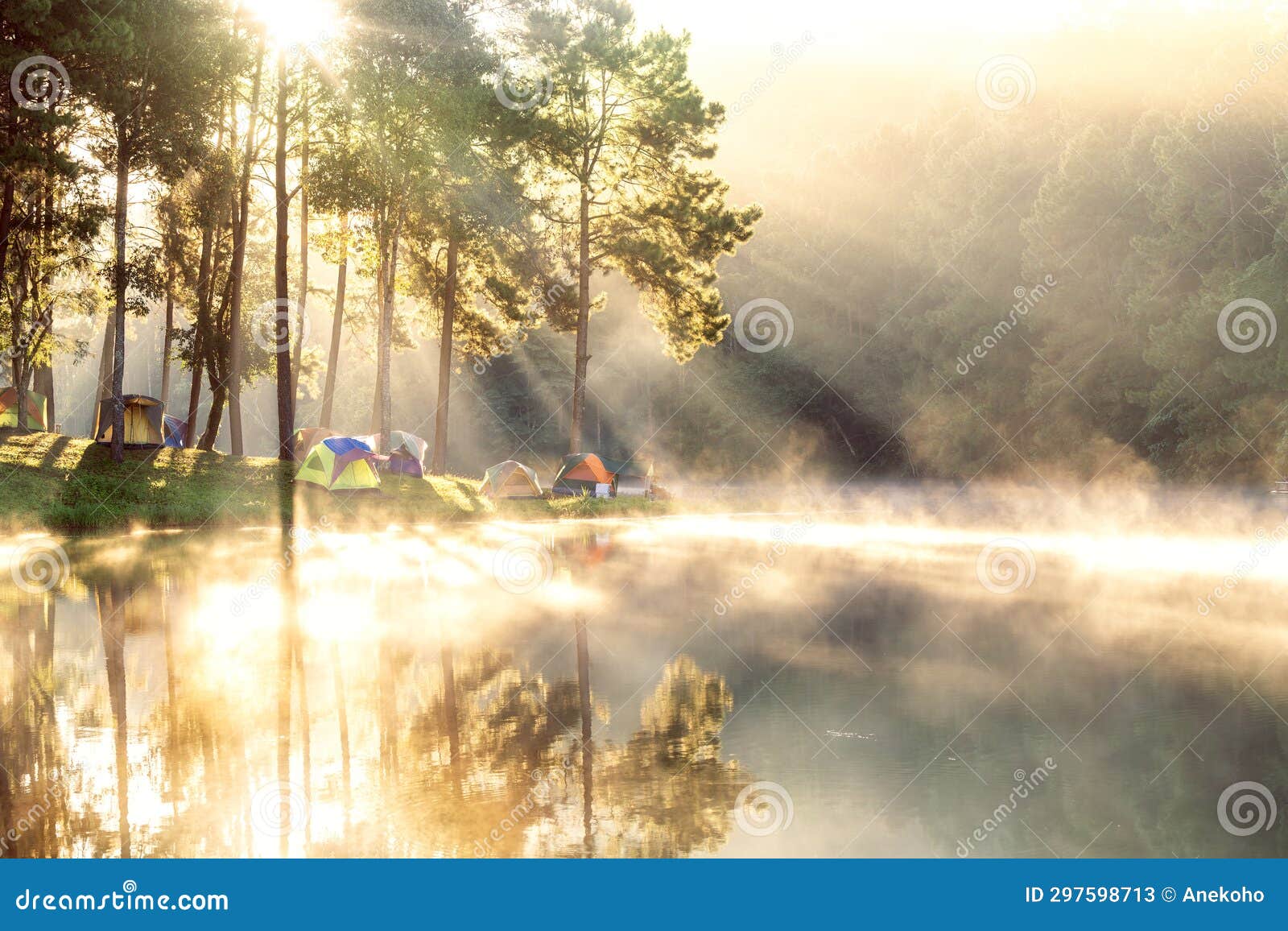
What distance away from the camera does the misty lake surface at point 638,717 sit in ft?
20.3

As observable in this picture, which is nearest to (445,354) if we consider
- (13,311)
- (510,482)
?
(510,482)

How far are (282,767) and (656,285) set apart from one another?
3711 centimetres

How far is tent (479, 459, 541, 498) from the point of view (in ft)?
137

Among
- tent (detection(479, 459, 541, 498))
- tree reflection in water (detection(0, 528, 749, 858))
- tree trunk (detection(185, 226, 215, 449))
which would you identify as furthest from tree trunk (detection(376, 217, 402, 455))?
tree reflection in water (detection(0, 528, 749, 858))

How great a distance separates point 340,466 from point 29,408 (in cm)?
2011

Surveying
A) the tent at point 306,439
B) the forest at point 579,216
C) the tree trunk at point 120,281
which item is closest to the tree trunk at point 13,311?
the forest at point 579,216

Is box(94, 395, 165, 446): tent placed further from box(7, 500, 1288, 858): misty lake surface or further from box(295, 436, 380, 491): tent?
box(7, 500, 1288, 858): misty lake surface

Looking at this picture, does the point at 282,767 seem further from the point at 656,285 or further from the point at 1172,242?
the point at 1172,242

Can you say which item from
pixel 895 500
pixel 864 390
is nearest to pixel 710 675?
pixel 895 500

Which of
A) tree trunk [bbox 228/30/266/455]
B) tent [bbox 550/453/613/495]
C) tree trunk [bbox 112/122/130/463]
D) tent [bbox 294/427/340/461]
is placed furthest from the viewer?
tent [bbox 550/453/613/495]

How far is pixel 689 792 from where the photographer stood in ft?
22.3

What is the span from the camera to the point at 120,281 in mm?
29797

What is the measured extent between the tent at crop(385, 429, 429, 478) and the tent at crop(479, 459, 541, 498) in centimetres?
232

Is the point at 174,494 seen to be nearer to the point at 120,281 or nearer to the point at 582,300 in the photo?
the point at 120,281
